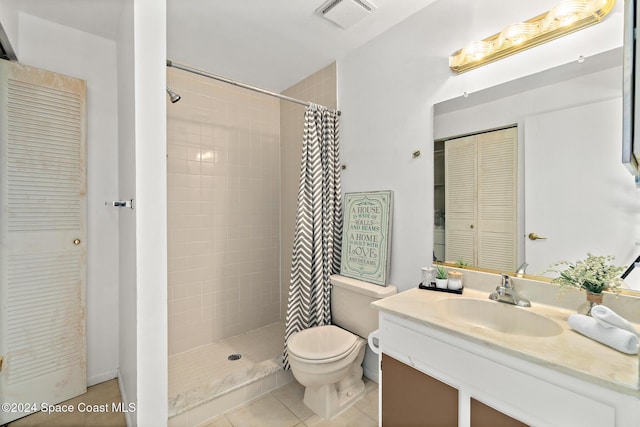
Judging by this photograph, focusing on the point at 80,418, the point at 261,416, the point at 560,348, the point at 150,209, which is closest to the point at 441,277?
the point at 560,348

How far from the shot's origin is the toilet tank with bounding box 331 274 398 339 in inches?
70.6

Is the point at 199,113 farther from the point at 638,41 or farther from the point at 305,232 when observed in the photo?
the point at 638,41

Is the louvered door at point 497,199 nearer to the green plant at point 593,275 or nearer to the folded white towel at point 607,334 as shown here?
the green plant at point 593,275

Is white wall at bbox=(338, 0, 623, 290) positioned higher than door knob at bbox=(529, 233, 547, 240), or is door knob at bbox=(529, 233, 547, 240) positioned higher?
white wall at bbox=(338, 0, 623, 290)

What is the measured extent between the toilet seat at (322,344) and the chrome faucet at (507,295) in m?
0.85

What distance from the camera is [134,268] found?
1.29m

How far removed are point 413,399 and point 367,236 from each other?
40.4 inches

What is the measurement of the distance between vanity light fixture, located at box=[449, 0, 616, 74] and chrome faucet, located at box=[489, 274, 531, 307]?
1.09 meters

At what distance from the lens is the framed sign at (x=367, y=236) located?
1.86 meters

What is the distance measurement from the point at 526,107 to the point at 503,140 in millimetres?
167

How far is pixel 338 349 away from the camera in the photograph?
5.36 ft

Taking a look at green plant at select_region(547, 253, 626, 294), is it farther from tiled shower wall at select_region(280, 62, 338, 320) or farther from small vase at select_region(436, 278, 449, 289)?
tiled shower wall at select_region(280, 62, 338, 320)

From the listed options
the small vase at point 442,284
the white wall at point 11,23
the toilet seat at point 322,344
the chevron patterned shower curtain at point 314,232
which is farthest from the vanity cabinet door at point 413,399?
the white wall at point 11,23

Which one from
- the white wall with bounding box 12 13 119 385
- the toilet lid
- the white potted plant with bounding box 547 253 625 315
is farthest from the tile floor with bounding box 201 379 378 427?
the white potted plant with bounding box 547 253 625 315
